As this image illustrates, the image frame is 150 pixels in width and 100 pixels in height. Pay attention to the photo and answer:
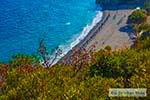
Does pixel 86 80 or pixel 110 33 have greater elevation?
pixel 110 33

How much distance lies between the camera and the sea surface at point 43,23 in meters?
93.7

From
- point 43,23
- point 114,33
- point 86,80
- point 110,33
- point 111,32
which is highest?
point 43,23

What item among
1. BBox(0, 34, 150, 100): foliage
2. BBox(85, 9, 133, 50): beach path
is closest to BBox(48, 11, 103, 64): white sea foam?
BBox(85, 9, 133, 50): beach path

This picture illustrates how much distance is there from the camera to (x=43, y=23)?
4195 inches

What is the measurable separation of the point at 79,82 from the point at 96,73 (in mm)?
3105

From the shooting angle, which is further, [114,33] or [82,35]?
[82,35]

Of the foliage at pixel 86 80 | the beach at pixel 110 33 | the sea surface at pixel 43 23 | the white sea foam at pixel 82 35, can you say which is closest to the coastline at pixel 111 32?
the beach at pixel 110 33

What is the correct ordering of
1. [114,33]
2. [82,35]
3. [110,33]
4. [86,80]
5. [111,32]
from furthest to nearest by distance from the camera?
[82,35]
[111,32]
[110,33]
[114,33]
[86,80]

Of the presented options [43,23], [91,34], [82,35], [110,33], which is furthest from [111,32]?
[43,23]

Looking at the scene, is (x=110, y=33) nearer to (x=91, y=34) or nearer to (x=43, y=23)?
(x=91, y=34)

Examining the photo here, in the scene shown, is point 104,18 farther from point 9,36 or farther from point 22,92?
point 22,92

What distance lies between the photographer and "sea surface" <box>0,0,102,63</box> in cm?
9369

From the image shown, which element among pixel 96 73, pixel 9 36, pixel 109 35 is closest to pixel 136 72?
pixel 96 73

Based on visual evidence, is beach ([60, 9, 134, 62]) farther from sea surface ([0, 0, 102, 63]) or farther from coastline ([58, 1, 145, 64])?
sea surface ([0, 0, 102, 63])
